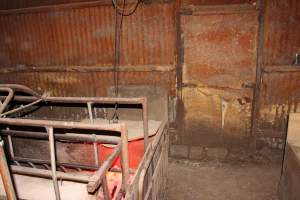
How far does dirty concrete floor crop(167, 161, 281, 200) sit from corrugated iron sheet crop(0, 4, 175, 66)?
2013mm

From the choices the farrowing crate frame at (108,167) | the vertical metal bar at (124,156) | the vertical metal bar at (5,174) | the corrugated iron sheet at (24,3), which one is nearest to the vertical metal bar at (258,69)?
the farrowing crate frame at (108,167)

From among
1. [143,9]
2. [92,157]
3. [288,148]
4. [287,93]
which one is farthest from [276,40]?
[92,157]

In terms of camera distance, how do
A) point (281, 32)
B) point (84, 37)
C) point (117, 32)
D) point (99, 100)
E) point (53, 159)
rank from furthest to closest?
point (84, 37)
point (117, 32)
point (281, 32)
point (99, 100)
point (53, 159)

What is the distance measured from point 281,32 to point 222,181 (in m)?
2.57

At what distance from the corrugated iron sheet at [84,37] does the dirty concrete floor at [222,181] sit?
2.01 m

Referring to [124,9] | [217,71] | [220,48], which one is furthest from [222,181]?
[124,9]

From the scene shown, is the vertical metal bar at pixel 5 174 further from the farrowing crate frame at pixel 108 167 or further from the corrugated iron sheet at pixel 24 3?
the corrugated iron sheet at pixel 24 3

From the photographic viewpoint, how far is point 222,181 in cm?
404

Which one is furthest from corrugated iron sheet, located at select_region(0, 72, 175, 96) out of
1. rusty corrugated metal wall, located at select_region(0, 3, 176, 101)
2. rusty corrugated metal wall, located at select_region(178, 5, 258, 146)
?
rusty corrugated metal wall, located at select_region(178, 5, 258, 146)

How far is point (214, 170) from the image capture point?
4324 millimetres

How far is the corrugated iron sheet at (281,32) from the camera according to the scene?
12.7ft

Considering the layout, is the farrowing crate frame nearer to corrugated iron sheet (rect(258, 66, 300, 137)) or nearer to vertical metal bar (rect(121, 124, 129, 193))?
vertical metal bar (rect(121, 124, 129, 193))

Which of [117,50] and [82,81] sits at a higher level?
[117,50]

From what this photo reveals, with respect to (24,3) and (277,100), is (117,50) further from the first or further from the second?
(277,100)
